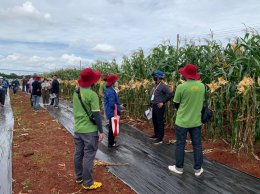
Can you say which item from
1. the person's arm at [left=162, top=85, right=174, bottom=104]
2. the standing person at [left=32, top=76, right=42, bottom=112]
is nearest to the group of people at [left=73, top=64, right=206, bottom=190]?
the person's arm at [left=162, top=85, right=174, bottom=104]

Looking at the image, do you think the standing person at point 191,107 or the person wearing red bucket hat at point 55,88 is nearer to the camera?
the standing person at point 191,107

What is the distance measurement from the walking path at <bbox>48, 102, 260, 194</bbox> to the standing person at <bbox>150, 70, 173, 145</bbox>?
0.48 meters

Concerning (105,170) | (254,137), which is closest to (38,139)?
(105,170)

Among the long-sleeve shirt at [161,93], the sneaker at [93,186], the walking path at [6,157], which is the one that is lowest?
the walking path at [6,157]

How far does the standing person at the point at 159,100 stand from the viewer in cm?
861

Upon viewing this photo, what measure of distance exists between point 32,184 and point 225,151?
4120 millimetres

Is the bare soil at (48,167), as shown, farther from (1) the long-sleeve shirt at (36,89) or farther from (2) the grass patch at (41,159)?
(1) the long-sleeve shirt at (36,89)

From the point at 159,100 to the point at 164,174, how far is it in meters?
2.90

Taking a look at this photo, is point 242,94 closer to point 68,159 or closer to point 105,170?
point 105,170

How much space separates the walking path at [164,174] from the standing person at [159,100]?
48cm

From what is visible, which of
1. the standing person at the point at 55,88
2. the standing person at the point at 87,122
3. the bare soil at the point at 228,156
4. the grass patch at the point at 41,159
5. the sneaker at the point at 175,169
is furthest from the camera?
the standing person at the point at 55,88

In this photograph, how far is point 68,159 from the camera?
722 centimetres

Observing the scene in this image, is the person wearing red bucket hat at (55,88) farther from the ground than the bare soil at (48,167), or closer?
farther from the ground

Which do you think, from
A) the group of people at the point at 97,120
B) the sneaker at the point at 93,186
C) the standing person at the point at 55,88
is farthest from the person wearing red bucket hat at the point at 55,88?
the sneaker at the point at 93,186
